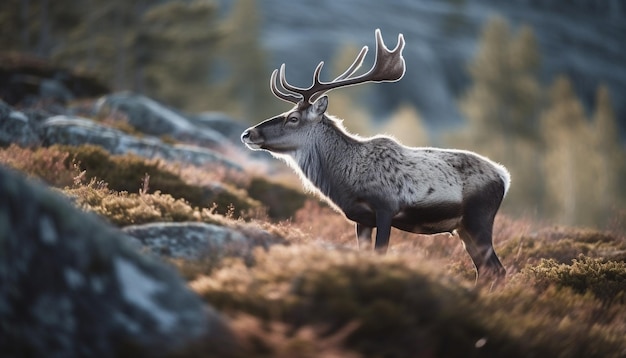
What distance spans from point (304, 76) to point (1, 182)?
6395 cm

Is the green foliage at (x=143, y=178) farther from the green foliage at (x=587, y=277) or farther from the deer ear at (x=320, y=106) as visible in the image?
the green foliage at (x=587, y=277)

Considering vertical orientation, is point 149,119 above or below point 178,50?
below

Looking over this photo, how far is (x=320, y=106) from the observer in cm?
791

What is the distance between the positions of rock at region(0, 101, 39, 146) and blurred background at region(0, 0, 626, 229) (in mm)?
9391

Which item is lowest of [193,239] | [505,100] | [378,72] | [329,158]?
[193,239]

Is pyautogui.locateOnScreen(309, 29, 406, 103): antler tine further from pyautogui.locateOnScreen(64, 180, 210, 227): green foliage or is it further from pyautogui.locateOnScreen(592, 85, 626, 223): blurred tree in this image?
pyautogui.locateOnScreen(592, 85, 626, 223): blurred tree

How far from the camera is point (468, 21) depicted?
308 ft

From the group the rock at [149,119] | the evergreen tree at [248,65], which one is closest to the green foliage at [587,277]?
the rock at [149,119]

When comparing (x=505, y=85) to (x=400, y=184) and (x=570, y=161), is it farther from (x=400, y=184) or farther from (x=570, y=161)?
(x=400, y=184)

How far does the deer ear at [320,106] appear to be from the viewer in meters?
7.88

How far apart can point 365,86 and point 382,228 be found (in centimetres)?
4366

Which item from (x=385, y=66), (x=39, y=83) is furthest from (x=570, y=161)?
(x=385, y=66)

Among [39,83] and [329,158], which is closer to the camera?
[329,158]

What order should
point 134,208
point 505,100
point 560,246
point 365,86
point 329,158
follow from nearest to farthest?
point 134,208 < point 329,158 < point 560,246 < point 505,100 < point 365,86
